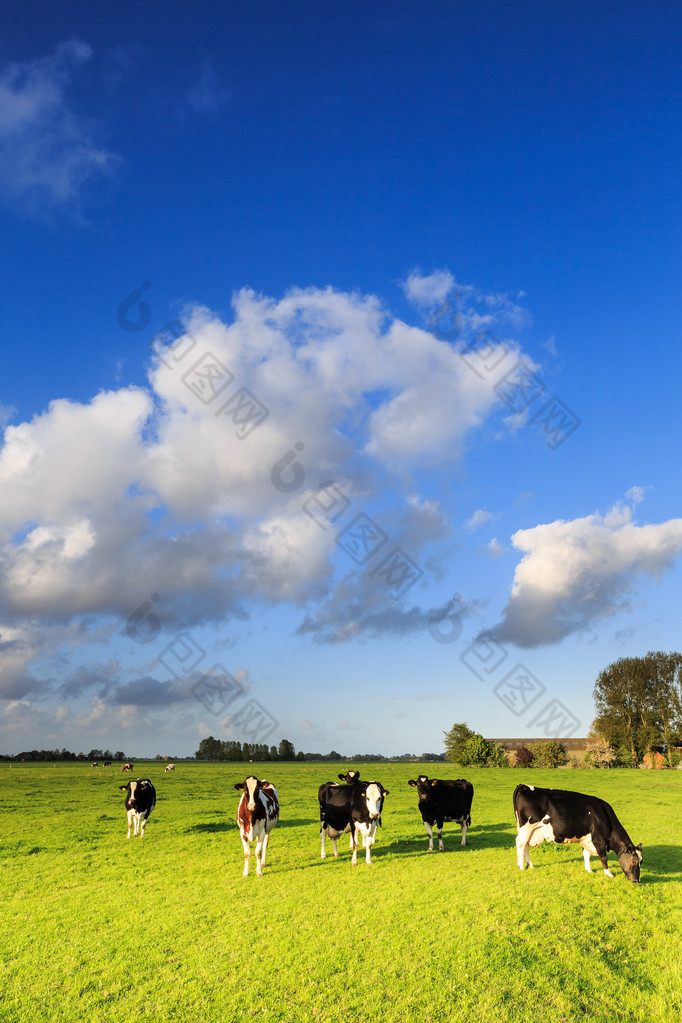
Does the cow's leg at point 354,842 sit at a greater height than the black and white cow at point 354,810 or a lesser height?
lesser

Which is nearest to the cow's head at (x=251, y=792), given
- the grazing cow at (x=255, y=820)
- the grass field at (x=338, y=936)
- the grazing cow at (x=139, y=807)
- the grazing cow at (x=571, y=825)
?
the grazing cow at (x=255, y=820)

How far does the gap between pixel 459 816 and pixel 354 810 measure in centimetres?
409

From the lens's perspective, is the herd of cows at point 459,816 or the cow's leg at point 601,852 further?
the herd of cows at point 459,816

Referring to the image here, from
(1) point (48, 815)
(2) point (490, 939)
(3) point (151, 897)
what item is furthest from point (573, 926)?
(1) point (48, 815)

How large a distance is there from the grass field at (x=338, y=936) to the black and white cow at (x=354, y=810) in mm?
725

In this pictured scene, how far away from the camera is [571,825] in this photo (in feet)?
50.9

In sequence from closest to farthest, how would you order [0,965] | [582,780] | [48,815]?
1. [0,965]
2. [48,815]
3. [582,780]

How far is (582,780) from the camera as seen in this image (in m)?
53.9

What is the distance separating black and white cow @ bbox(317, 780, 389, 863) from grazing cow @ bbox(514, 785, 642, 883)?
3.82 m

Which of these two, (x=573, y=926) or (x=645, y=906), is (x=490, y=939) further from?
(x=645, y=906)

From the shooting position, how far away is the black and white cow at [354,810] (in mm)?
17359

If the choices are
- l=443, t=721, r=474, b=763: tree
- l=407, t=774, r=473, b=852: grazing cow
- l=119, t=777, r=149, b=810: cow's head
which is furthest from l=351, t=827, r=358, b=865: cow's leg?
l=443, t=721, r=474, b=763: tree

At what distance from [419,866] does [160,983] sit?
8.82 meters

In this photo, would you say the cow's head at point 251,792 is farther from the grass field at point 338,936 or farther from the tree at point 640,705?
the tree at point 640,705
